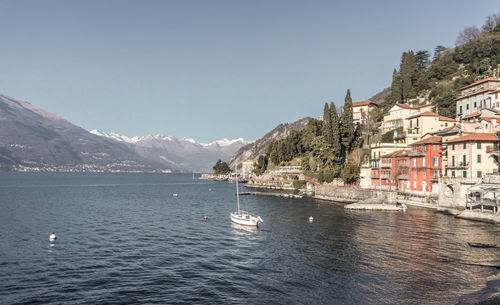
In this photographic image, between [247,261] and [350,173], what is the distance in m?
72.8

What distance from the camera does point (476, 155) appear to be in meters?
71.1

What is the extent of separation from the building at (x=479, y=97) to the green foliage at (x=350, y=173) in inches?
1415

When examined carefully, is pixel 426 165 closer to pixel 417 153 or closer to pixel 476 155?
pixel 417 153

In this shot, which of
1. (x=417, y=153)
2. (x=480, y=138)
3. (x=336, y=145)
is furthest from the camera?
(x=336, y=145)

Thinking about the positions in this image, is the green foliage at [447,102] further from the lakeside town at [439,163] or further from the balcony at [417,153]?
the balcony at [417,153]

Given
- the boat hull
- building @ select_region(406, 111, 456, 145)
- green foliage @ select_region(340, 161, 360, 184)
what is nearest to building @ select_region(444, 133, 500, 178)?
building @ select_region(406, 111, 456, 145)

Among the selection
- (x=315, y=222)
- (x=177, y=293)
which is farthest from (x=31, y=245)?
(x=315, y=222)

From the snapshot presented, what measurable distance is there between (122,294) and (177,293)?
4.76 metres

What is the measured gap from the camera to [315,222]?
65.9m

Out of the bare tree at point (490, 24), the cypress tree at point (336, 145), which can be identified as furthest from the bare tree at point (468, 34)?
the cypress tree at point (336, 145)

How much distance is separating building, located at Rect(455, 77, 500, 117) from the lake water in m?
45.6

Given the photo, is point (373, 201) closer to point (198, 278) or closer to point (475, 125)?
point (475, 125)

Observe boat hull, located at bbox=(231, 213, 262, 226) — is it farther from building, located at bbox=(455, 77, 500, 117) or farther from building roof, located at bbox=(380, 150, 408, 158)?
building, located at bbox=(455, 77, 500, 117)

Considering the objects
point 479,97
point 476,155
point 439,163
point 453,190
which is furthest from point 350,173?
point 479,97
